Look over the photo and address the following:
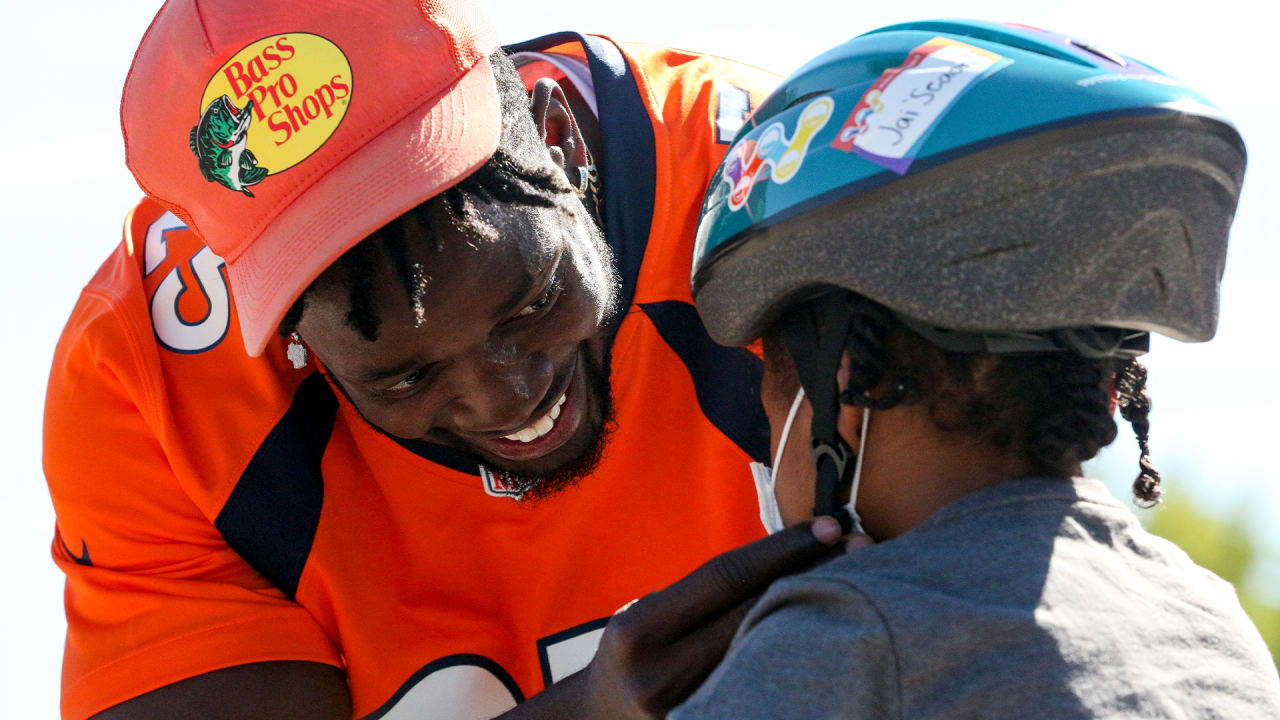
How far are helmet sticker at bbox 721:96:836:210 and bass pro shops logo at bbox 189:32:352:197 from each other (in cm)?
92

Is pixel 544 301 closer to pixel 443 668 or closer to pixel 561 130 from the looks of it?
pixel 561 130

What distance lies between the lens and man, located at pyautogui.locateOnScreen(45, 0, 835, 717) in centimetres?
292

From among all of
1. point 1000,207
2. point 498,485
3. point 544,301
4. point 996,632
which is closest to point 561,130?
point 544,301

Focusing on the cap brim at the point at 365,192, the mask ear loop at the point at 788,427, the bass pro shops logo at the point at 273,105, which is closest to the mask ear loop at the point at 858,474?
the mask ear loop at the point at 788,427

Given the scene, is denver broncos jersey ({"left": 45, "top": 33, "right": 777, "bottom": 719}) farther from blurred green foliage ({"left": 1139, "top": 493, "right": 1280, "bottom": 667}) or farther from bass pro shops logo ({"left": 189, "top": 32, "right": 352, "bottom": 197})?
blurred green foliage ({"left": 1139, "top": 493, "right": 1280, "bottom": 667})

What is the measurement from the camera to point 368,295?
9.46 feet

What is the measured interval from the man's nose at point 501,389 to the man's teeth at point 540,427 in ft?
0.38

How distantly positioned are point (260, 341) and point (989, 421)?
5.37 ft

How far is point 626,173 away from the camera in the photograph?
136 inches

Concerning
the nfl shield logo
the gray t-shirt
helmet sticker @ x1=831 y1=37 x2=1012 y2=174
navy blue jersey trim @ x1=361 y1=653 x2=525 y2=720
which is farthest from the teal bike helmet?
navy blue jersey trim @ x1=361 y1=653 x2=525 y2=720

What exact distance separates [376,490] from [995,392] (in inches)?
77.0

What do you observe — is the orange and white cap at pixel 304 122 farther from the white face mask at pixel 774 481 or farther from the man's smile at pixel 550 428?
the white face mask at pixel 774 481

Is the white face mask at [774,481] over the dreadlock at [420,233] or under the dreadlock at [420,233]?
under

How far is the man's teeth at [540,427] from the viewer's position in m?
3.33
